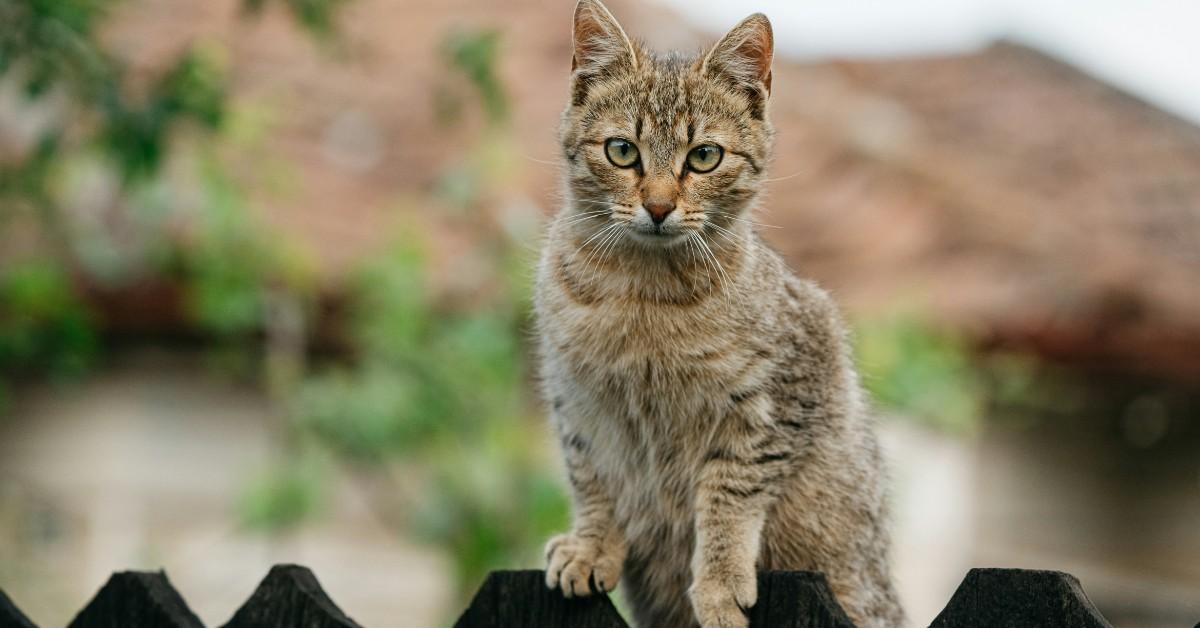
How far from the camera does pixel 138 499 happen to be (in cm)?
635

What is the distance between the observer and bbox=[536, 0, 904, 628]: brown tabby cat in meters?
2.58

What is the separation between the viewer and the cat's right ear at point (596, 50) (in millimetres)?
2855

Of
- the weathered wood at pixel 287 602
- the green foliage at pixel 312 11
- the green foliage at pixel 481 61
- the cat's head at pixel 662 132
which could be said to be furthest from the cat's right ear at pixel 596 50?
the green foliage at pixel 481 61

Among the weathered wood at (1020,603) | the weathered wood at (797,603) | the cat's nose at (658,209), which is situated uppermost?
the cat's nose at (658,209)

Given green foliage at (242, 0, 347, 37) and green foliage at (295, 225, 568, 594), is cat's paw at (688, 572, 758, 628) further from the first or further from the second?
green foliage at (295, 225, 568, 594)

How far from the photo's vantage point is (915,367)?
5.28m

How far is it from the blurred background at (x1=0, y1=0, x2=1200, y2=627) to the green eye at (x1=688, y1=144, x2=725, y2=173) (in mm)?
1690

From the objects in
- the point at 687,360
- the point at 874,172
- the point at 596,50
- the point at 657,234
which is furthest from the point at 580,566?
the point at 874,172

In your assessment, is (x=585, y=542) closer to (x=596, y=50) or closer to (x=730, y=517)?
(x=730, y=517)

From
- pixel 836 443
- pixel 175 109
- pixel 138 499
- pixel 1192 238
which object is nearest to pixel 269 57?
pixel 138 499

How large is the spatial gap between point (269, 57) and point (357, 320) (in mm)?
2053

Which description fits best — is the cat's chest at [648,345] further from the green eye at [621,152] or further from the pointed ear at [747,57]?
the pointed ear at [747,57]

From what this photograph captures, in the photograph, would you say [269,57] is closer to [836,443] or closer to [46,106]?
[46,106]

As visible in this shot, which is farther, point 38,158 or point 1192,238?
point 1192,238
